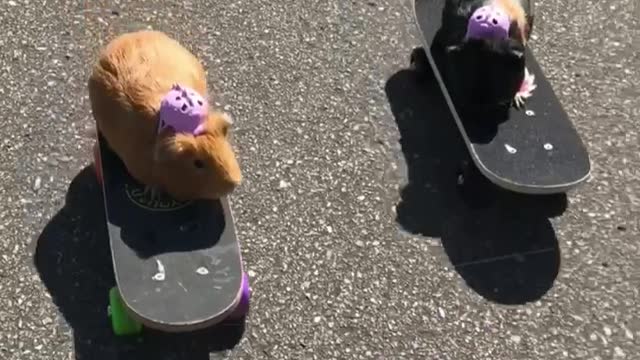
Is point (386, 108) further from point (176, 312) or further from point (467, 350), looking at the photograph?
point (176, 312)

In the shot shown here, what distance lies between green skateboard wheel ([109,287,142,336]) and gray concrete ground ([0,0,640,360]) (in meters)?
0.04

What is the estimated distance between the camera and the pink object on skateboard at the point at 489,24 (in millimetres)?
2449

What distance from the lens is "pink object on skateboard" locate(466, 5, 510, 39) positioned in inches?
96.4

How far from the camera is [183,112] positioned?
212 cm

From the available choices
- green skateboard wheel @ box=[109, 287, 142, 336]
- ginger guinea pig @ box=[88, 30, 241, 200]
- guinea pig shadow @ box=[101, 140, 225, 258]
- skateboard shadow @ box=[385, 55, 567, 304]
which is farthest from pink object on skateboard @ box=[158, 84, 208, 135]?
skateboard shadow @ box=[385, 55, 567, 304]

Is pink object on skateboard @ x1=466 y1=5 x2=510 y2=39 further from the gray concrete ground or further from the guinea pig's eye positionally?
the guinea pig's eye

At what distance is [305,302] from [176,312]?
1.36ft

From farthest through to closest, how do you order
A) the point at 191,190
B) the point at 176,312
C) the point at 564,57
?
the point at 564,57, the point at 191,190, the point at 176,312

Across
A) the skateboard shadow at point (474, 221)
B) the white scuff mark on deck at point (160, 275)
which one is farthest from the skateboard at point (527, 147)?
the white scuff mark on deck at point (160, 275)

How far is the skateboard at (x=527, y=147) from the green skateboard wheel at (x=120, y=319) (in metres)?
0.96

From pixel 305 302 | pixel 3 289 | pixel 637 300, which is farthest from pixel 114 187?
pixel 637 300

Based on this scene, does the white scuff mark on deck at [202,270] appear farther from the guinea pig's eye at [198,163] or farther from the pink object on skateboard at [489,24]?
the pink object on skateboard at [489,24]

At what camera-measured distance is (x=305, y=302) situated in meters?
2.40

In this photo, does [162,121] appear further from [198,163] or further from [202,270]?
[202,270]
